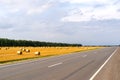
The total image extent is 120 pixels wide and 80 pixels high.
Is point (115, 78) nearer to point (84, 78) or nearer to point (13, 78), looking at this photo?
point (84, 78)

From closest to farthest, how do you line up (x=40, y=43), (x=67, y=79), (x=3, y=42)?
(x=67, y=79)
(x=3, y=42)
(x=40, y=43)

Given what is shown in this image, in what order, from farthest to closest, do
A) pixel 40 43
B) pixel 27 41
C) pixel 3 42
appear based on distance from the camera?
pixel 40 43 < pixel 27 41 < pixel 3 42

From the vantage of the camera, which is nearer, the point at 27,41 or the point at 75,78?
the point at 75,78

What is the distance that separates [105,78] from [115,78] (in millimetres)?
521

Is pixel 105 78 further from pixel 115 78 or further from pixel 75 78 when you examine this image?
pixel 75 78

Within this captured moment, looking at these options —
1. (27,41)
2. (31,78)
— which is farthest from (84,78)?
(27,41)

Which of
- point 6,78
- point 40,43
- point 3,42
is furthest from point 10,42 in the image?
point 6,78

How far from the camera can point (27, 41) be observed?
566ft

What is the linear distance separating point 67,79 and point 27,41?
159916 millimetres

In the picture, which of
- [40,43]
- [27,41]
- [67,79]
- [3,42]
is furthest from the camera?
[40,43]

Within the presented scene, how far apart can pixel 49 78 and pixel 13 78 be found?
1.64 metres

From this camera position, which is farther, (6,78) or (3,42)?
(3,42)

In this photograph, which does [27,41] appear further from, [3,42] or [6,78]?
[6,78]

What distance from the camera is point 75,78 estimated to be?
46.6 feet
